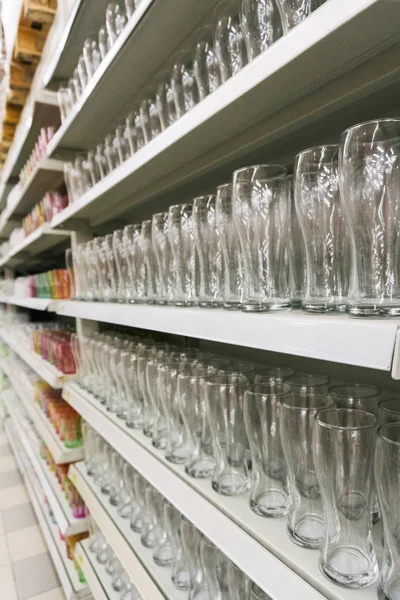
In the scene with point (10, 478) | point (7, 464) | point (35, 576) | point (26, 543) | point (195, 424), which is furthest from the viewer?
point (7, 464)

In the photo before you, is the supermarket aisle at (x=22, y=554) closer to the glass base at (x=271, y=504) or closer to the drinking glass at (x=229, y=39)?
the glass base at (x=271, y=504)

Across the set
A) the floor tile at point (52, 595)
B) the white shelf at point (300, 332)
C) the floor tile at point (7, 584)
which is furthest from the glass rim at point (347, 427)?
the floor tile at point (7, 584)

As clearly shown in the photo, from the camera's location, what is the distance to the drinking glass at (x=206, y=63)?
2.86 ft

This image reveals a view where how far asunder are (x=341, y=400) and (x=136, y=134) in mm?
934

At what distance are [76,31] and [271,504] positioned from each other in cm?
159

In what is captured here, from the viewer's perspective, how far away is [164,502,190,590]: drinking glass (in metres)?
1.00

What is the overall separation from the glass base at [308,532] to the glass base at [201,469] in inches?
10.0

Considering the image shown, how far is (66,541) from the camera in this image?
6.40 feet

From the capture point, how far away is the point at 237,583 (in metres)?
0.83

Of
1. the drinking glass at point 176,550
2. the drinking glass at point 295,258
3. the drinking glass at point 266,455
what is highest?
the drinking glass at point 295,258

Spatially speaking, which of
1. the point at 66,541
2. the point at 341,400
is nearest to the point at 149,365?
the point at 341,400

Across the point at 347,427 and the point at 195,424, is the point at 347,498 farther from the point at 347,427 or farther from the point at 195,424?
the point at 195,424

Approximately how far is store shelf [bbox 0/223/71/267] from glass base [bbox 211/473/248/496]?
53.9 inches

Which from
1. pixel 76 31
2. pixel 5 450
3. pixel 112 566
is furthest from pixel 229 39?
pixel 5 450
